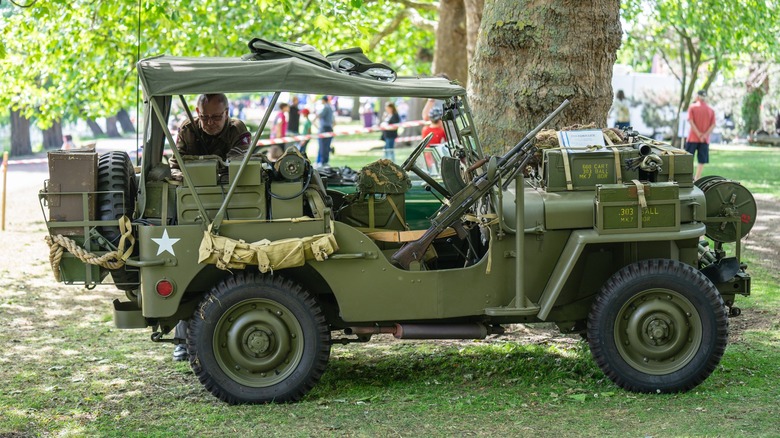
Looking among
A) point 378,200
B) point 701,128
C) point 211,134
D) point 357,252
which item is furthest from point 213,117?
point 701,128

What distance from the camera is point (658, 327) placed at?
250 inches

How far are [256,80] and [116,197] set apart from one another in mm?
1178

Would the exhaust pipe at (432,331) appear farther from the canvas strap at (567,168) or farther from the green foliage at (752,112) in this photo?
the green foliage at (752,112)

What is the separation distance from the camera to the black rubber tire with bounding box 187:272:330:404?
6.26 metres

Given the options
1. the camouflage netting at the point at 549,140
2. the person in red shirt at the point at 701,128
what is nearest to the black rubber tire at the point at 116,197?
the camouflage netting at the point at 549,140

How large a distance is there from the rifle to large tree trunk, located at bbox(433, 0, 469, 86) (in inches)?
538

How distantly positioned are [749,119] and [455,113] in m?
35.4

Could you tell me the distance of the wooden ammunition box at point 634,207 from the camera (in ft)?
20.5

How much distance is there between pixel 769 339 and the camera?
26.3ft

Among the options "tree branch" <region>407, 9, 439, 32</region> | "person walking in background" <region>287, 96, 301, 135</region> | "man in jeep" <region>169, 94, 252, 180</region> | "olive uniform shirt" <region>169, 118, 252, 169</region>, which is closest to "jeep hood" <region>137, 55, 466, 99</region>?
"man in jeep" <region>169, 94, 252, 180</region>

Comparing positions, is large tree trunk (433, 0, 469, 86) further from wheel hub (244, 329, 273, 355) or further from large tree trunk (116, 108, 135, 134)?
large tree trunk (116, 108, 135, 134)

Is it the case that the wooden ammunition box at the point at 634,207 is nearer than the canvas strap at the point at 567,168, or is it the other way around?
the wooden ammunition box at the point at 634,207

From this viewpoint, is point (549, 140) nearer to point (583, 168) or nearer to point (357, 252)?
point (583, 168)

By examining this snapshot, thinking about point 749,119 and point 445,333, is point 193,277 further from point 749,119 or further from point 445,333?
point 749,119
